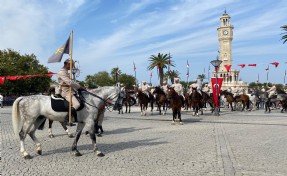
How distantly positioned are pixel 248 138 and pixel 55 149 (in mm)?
A: 7186

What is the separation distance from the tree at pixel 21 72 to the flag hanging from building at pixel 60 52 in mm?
47067

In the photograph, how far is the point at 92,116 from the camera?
9.08m

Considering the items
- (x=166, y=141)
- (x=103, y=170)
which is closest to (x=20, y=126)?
(x=103, y=170)

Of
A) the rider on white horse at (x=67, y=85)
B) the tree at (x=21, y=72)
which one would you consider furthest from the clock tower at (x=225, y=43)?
the rider on white horse at (x=67, y=85)

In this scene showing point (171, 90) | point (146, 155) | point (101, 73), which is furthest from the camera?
point (101, 73)

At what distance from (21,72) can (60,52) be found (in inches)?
1994

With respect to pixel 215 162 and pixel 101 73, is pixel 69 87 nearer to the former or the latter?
pixel 215 162

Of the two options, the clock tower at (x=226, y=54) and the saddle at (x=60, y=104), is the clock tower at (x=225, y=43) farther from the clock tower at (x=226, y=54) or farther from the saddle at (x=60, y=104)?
the saddle at (x=60, y=104)

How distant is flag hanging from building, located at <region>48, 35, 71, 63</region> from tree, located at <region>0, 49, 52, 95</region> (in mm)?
47067

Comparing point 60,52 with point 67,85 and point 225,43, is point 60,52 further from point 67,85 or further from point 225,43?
point 225,43

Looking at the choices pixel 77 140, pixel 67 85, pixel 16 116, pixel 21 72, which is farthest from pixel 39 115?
pixel 21 72

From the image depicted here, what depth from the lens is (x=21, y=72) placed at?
5584cm

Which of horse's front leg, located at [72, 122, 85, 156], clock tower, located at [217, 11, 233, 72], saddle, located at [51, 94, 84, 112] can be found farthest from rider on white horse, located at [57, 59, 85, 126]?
clock tower, located at [217, 11, 233, 72]

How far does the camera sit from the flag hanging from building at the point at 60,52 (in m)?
9.27
